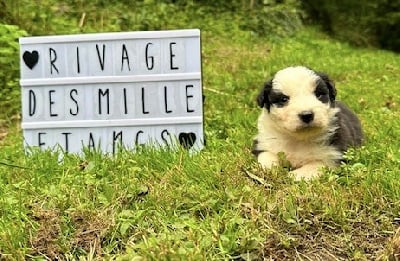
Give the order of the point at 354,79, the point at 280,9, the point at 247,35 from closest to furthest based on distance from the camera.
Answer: the point at 354,79 → the point at 247,35 → the point at 280,9

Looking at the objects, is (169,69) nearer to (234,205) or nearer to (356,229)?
(234,205)

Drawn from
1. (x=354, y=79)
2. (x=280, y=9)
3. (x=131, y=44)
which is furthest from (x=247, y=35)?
(x=131, y=44)

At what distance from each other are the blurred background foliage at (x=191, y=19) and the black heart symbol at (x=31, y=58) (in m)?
2.41

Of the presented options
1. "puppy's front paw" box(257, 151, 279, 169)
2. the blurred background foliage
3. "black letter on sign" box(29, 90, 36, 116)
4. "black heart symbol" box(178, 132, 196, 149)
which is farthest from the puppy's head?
the blurred background foliage

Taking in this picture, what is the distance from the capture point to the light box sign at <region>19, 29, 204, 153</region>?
5.73 metres

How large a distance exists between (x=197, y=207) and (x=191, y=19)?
9655mm

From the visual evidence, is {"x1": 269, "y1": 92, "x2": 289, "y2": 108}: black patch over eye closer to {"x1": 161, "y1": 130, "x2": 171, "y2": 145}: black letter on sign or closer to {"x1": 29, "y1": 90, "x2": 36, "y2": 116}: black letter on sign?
{"x1": 161, "y1": 130, "x2": 171, "y2": 145}: black letter on sign

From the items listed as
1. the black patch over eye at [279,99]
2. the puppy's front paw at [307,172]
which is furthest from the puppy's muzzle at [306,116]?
the puppy's front paw at [307,172]

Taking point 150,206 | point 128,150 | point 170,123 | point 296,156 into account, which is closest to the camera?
point 150,206

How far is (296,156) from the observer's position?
479cm

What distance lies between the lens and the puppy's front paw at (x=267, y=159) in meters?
4.63

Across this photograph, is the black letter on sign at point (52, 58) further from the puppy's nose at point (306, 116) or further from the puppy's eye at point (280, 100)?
the puppy's nose at point (306, 116)

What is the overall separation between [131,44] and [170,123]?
0.73 m

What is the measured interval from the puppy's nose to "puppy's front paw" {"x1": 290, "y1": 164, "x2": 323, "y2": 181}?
1.02ft
